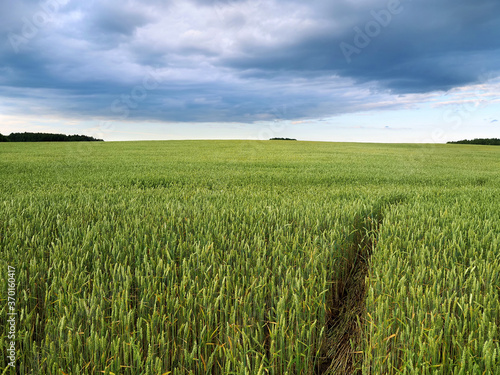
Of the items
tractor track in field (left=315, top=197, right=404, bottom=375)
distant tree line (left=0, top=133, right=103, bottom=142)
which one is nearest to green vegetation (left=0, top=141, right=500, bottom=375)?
tractor track in field (left=315, top=197, right=404, bottom=375)

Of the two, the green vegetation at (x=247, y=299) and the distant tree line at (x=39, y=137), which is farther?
the distant tree line at (x=39, y=137)

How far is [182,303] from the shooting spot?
199 centimetres

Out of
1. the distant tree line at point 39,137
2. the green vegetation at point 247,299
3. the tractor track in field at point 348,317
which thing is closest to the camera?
the green vegetation at point 247,299

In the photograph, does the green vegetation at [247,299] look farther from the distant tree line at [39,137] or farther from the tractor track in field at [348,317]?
the distant tree line at [39,137]

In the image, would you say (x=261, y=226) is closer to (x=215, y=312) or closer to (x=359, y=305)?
(x=359, y=305)

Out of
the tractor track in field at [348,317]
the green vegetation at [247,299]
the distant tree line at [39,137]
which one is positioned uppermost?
the distant tree line at [39,137]

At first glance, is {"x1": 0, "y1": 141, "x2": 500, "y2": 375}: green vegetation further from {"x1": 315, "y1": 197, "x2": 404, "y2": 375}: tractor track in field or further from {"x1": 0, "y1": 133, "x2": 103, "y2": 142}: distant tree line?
{"x1": 0, "y1": 133, "x2": 103, "y2": 142}: distant tree line

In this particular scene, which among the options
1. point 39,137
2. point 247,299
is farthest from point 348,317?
point 39,137

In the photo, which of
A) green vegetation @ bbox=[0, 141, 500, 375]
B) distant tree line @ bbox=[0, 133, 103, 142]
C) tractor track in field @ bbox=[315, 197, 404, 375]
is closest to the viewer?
green vegetation @ bbox=[0, 141, 500, 375]

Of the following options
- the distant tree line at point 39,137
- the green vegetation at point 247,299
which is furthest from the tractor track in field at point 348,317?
the distant tree line at point 39,137

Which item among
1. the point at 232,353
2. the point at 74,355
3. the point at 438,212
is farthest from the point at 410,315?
the point at 438,212

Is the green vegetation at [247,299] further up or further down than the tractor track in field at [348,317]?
further up

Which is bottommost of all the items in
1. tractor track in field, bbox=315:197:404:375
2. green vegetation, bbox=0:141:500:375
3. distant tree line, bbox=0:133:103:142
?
tractor track in field, bbox=315:197:404:375

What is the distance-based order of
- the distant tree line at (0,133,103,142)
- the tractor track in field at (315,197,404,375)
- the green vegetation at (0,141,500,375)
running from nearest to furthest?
the green vegetation at (0,141,500,375)
the tractor track in field at (315,197,404,375)
the distant tree line at (0,133,103,142)
